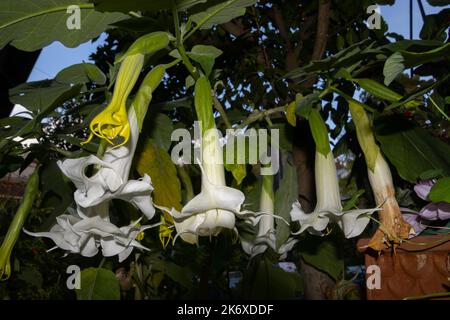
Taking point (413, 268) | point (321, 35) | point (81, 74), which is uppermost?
point (321, 35)

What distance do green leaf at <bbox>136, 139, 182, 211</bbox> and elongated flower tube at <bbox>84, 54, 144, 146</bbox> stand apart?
0.41 feet

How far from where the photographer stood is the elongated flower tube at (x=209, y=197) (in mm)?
374

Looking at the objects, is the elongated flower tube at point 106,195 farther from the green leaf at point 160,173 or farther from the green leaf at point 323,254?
the green leaf at point 323,254

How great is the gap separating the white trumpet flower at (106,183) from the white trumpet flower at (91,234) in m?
0.01

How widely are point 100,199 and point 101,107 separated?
0.63 ft

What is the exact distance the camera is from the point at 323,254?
2.24 ft

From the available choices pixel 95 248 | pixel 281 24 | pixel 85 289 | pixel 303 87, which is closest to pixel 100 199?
pixel 95 248

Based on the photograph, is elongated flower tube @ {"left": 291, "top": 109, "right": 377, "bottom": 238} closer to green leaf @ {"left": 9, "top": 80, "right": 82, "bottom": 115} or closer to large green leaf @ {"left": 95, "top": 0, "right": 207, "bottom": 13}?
large green leaf @ {"left": 95, "top": 0, "right": 207, "bottom": 13}

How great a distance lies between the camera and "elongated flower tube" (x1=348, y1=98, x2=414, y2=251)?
0.49 m

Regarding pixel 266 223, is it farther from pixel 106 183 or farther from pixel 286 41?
pixel 286 41

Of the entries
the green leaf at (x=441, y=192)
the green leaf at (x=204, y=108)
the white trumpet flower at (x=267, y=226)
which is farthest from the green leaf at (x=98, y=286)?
the green leaf at (x=441, y=192)

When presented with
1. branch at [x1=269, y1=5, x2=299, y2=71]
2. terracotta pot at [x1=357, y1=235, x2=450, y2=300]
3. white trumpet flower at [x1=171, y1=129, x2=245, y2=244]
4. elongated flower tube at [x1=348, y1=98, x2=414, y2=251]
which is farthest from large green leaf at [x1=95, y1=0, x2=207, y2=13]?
branch at [x1=269, y1=5, x2=299, y2=71]

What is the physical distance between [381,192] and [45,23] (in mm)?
410

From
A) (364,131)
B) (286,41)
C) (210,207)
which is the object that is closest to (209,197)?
(210,207)
